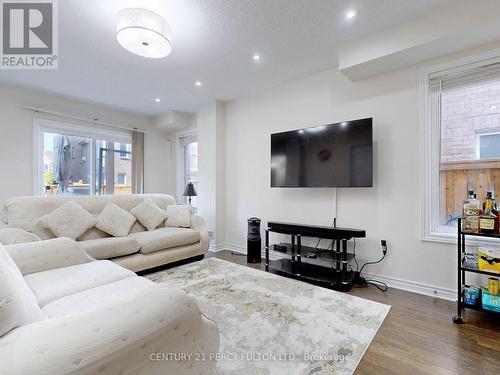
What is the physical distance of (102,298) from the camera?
54.2 inches

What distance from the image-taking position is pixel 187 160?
18.0 ft

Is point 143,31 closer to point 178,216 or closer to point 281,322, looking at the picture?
point 178,216

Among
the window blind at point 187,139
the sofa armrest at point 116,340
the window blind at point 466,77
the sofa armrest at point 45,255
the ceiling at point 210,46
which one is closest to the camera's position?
the sofa armrest at point 116,340

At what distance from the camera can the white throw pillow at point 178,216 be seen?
12.0ft

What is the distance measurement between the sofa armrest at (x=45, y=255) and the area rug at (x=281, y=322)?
3.45 ft

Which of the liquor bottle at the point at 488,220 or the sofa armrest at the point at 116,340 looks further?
the liquor bottle at the point at 488,220

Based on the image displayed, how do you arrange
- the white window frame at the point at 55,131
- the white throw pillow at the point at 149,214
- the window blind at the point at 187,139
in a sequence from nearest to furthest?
the white throw pillow at the point at 149,214, the white window frame at the point at 55,131, the window blind at the point at 187,139

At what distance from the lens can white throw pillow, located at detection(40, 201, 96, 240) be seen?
105 inches

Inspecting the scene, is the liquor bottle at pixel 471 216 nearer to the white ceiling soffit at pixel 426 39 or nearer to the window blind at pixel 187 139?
the white ceiling soffit at pixel 426 39

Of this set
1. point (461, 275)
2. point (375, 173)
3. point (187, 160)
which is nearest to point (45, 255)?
point (375, 173)

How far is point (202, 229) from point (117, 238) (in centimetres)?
116

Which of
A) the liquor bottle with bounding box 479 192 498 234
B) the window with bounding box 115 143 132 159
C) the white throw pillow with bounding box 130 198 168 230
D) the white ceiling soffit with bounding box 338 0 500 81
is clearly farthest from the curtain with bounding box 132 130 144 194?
the liquor bottle with bounding box 479 192 498 234

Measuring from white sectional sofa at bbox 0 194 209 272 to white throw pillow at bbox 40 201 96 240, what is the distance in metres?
0.09

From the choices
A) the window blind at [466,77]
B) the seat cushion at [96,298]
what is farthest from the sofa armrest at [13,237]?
the window blind at [466,77]
